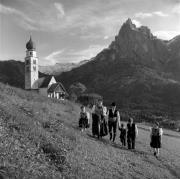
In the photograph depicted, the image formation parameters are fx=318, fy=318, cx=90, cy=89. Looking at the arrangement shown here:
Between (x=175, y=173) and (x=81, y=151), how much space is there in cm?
555

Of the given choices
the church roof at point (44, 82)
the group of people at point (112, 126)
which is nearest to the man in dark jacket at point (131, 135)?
the group of people at point (112, 126)

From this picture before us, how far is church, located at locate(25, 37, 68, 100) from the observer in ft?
294

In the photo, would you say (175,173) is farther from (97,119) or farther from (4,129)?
(4,129)

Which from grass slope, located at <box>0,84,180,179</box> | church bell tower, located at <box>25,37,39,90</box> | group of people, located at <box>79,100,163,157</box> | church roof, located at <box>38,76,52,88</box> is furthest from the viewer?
church bell tower, located at <box>25,37,39,90</box>

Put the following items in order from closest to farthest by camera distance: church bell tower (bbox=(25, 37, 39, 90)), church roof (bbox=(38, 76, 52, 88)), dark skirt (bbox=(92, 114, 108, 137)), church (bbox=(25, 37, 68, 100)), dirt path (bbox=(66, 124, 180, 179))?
dirt path (bbox=(66, 124, 180, 179))
dark skirt (bbox=(92, 114, 108, 137))
church (bbox=(25, 37, 68, 100))
church roof (bbox=(38, 76, 52, 88))
church bell tower (bbox=(25, 37, 39, 90))

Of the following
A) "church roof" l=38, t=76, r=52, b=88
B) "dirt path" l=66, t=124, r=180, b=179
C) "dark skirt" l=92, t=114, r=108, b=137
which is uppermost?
"church roof" l=38, t=76, r=52, b=88

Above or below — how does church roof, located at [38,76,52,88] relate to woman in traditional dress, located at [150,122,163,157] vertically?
above

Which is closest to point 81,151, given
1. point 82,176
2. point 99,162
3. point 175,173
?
point 99,162

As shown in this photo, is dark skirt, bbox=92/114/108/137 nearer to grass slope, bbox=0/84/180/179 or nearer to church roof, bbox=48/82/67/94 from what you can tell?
grass slope, bbox=0/84/180/179

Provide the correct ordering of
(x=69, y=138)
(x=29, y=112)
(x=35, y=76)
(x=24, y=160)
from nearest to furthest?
1. (x=24, y=160)
2. (x=69, y=138)
3. (x=29, y=112)
4. (x=35, y=76)

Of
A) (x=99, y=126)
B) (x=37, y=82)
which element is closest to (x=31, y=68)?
(x=37, y=82)

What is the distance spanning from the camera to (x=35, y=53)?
103750 mm

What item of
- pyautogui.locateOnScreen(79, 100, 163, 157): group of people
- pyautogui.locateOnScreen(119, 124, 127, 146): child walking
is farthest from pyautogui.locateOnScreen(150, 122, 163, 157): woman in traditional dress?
pyautogui.locateOnScreen(119, 124, 127, 146): child walking

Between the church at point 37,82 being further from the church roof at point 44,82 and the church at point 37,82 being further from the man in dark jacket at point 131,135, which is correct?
the man in dark jacket at point 131,135
